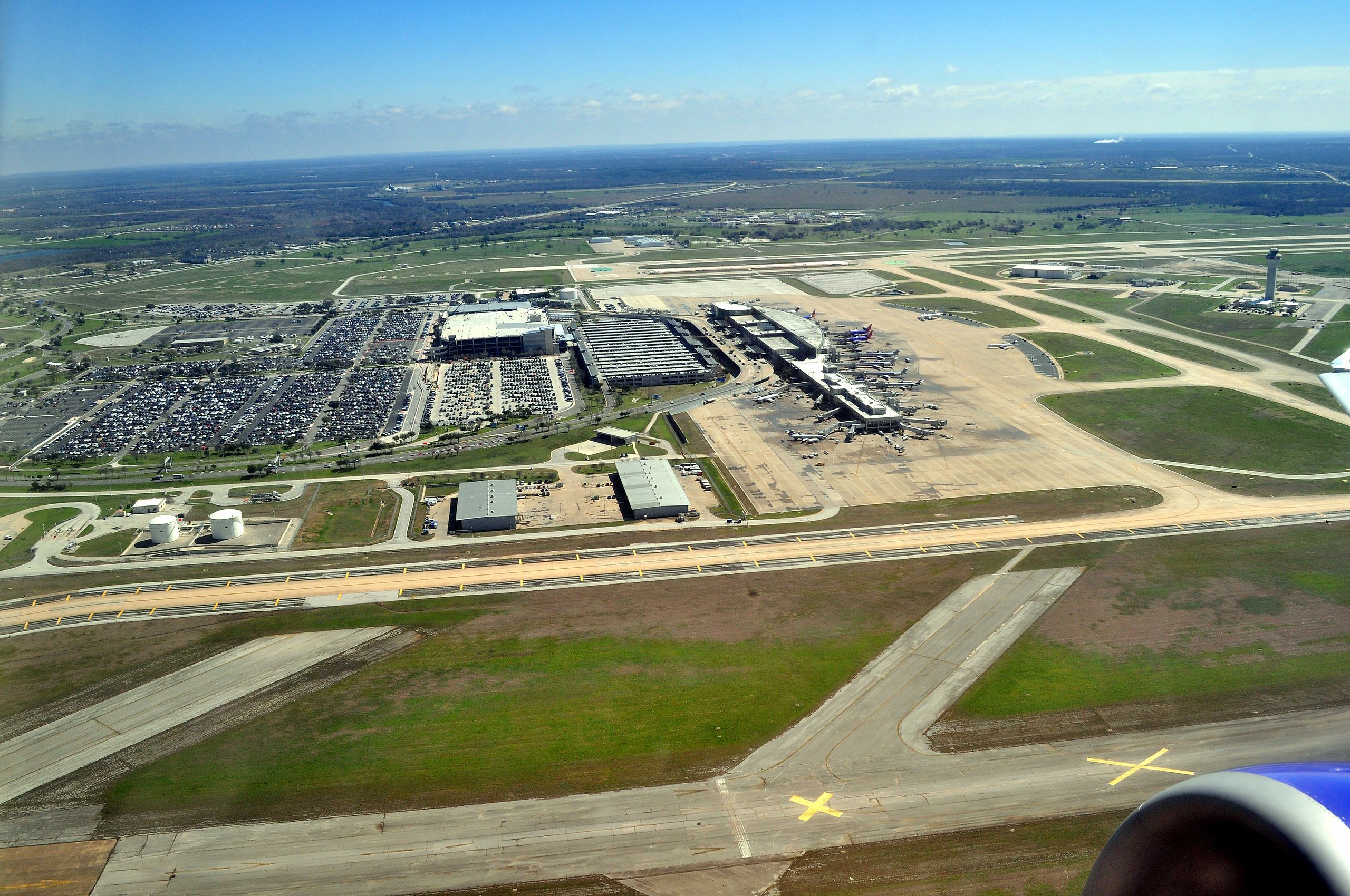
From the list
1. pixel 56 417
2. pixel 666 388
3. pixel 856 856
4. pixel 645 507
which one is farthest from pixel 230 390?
pixel 856 856

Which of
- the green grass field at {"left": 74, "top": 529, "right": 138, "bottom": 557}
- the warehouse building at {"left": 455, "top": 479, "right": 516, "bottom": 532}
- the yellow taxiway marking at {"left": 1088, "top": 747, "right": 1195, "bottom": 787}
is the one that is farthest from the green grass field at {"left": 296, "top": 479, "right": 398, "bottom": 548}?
the yellow taxiway marking at {"left": 1088, "top": 747, "right": 1195, "bottom": 787}

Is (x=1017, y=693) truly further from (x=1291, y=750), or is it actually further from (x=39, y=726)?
(x=39, y=726)

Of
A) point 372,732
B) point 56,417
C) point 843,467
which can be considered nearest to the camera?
point 372,732

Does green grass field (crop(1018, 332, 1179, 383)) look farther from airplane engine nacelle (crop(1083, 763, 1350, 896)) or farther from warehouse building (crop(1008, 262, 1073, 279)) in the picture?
airplane engine nacelle (crop(1083, 763, 1350, 896))

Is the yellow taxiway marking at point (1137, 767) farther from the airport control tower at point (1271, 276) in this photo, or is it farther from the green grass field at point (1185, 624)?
the airport control tower at point (1271, 276)

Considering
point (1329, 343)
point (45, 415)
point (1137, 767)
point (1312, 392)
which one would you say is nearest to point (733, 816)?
point (1137, 767)

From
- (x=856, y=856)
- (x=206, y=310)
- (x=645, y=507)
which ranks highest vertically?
(x=206, y=310)

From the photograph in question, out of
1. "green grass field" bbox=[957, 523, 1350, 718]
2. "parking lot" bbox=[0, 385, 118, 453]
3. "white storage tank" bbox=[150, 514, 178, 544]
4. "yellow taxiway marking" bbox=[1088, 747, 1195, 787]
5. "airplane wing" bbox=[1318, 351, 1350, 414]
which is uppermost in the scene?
"airplane wing" bbox=[1318, 351, 1350, 414]
